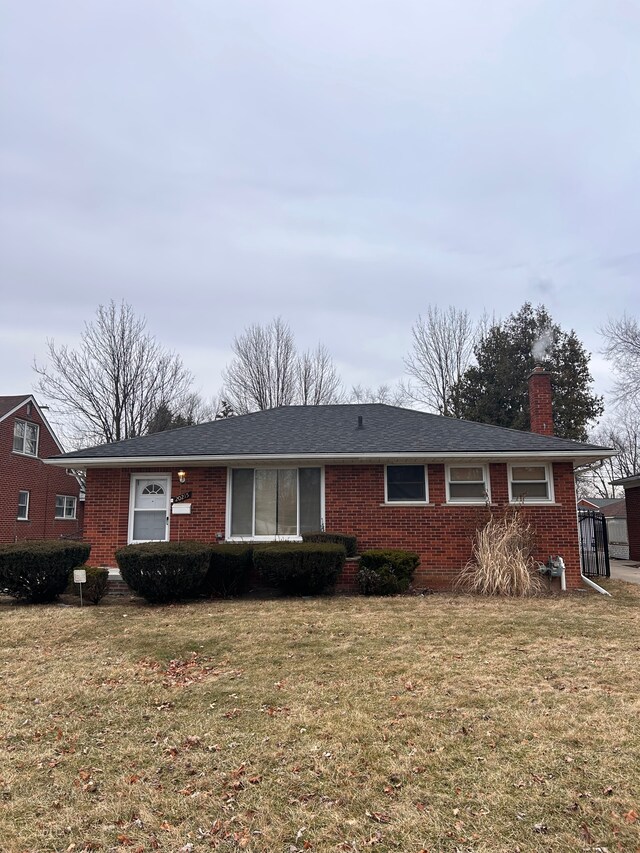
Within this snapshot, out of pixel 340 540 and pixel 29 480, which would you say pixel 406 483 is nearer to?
pixel 340 540

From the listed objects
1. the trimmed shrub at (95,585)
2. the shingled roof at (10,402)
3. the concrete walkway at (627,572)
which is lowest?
the concrete walkway at (627,572)

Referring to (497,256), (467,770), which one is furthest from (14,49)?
(497,256)

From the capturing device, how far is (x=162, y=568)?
32.7 feet

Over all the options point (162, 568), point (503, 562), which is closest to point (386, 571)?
Answer: point (503, 562)

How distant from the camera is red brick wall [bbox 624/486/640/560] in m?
20.1

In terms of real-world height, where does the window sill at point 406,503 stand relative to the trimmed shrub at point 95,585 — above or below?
above

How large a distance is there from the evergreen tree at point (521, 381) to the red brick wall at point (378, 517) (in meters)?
17.2

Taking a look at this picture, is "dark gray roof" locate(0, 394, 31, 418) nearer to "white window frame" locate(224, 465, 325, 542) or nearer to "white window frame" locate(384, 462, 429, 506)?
"white window frame" locate(224, 465, 325, 542)

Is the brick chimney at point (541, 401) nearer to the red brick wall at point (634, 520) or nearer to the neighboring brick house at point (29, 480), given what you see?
the red brick wall at point (634, 520)

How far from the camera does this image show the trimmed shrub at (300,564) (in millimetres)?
10234

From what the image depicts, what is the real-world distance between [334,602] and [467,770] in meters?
6.34

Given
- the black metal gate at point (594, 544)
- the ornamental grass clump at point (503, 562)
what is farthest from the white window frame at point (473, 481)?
the black metal gate at point (594, 544)

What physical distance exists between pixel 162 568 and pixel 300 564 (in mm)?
2481

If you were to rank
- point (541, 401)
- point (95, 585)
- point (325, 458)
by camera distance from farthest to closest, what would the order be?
point (541, 401) < point (325, 458) < point (95, 585)
